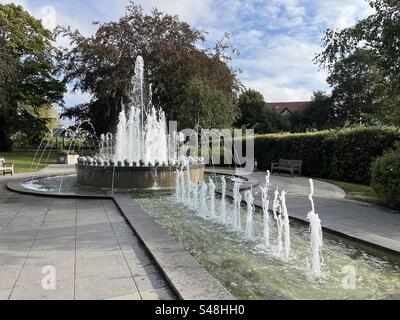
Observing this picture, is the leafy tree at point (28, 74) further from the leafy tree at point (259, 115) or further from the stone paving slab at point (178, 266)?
the stone paving slab at point (178, 266)

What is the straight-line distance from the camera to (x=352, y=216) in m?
8.35

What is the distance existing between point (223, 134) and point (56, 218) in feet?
63.6

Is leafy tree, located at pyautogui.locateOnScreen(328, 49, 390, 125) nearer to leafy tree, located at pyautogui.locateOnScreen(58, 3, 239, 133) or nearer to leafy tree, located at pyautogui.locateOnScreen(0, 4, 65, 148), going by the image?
leafy tree, located at pyautogui.locateOnScreen(58, 3, 239, 133)

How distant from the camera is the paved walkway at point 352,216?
649cm

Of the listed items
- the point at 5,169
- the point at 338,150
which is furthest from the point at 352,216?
the point at 5,169

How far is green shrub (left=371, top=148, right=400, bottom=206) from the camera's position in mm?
9352

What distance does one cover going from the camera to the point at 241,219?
823cm

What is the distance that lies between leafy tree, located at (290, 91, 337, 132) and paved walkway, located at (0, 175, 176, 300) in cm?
4675

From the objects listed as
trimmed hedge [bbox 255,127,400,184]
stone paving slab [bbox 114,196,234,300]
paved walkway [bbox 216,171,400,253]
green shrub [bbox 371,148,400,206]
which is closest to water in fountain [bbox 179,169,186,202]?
paved walkway [bbox 216,171,400,253]

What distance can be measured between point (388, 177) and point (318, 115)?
47.2 meters

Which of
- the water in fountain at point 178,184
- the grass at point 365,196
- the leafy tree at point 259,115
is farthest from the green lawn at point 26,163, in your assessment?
the leafy tree at point 259,115

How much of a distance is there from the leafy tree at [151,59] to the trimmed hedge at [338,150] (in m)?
9.84
